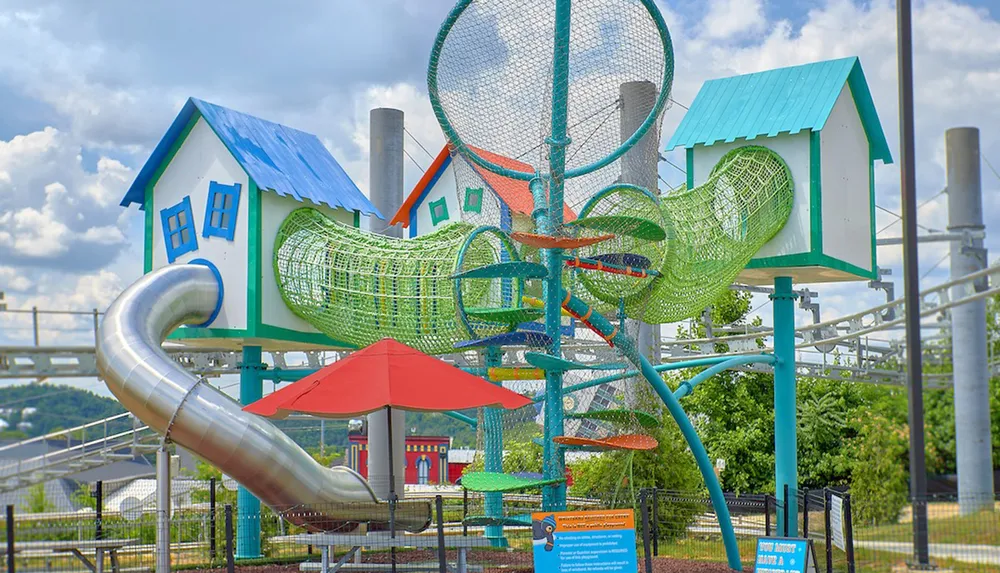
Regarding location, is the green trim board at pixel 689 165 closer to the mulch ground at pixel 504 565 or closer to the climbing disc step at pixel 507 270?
the mulch ground at pixel 504 565

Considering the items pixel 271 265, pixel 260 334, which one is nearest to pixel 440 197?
pixel 271 265

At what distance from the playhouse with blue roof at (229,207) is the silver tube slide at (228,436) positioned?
2.42 metres

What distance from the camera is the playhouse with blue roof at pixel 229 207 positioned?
17.8m

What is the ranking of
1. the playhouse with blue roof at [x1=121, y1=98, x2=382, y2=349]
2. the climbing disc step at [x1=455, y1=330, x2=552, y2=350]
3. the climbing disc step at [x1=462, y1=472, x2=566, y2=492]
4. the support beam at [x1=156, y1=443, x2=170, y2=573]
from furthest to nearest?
the playhouse with blue roof at [x1=121, y1=98, x2=382, y2=349]
the support beam at [x1=156, y1=443, x2=170, y2=573]
the climbing disc step at [x1=455, y1=330, x2=552, y2=350]
the climbing disc step at [x1=462, y1=472, x2=566, y2=492]

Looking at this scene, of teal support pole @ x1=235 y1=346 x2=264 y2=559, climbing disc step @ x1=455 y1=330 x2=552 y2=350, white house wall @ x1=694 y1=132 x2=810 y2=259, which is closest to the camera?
climbing disc step @ x1=455 y1=330 x2=552 y2=350

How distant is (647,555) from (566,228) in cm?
364

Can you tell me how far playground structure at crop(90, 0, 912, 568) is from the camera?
1209 centimetres

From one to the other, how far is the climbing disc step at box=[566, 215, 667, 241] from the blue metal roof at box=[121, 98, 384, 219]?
24.3ft

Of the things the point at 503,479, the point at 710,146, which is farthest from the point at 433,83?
the point at 710,146

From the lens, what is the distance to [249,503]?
63.4 feet

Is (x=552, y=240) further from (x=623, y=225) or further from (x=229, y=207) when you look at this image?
(x=229, y=207)

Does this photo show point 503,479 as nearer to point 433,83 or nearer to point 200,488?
point 433,83

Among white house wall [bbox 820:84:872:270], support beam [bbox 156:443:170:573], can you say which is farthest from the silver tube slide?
white house wall [bbox 820:84:872:270]

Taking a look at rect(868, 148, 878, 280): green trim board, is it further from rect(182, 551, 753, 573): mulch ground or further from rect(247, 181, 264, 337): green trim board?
rect(247, 181, 264, 337): green trim board
